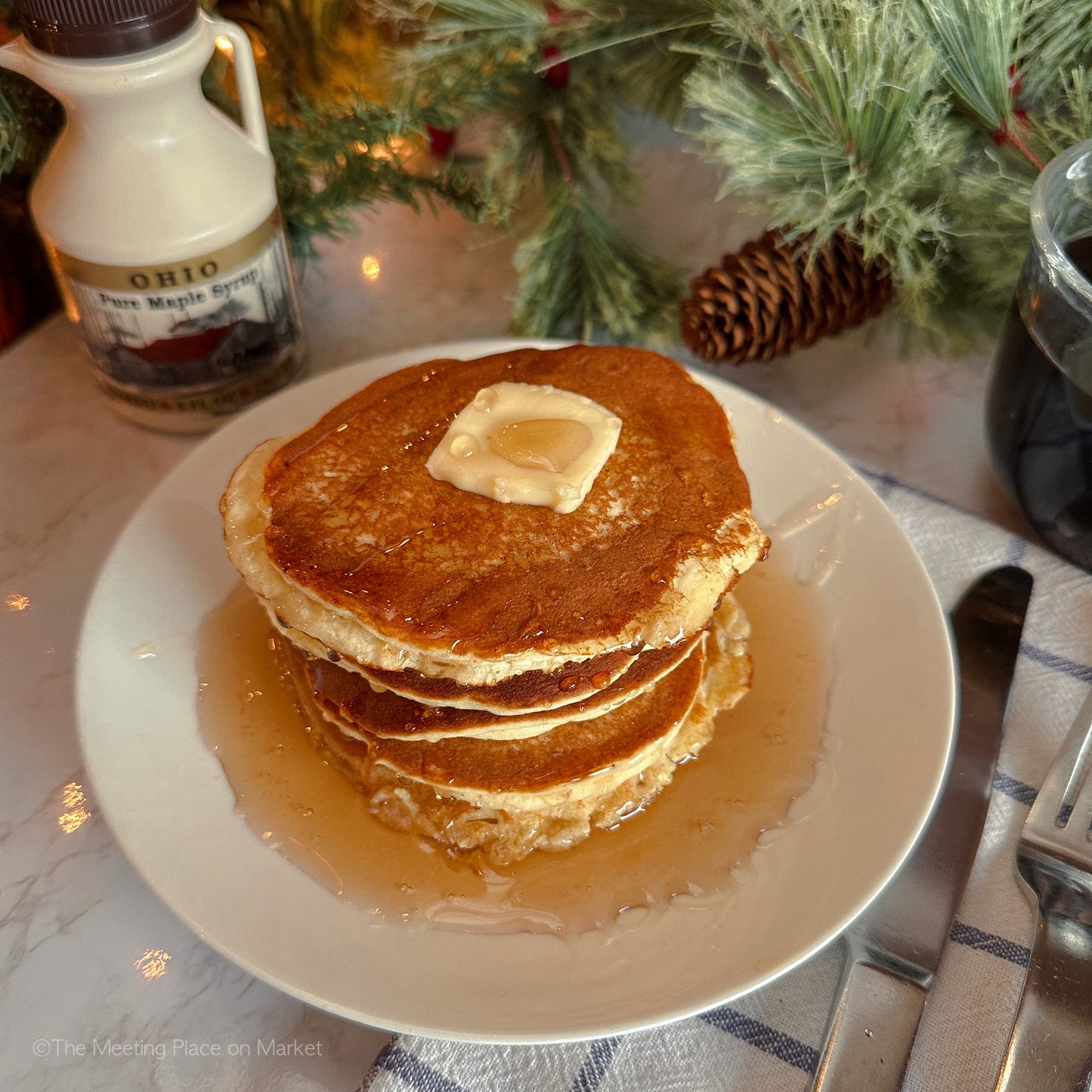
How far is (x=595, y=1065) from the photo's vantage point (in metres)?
0.91

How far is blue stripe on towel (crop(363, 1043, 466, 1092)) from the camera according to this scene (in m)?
0.88

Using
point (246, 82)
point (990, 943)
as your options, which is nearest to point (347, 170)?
point (246, 82)

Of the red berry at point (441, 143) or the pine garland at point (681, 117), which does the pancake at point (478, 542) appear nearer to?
the pine garland at point (681, 117)

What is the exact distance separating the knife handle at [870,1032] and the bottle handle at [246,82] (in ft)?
3.80

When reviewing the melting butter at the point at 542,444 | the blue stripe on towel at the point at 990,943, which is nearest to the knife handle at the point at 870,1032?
the blue stripe on towel at the point at 990,943

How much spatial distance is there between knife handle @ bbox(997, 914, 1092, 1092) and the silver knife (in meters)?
0.08

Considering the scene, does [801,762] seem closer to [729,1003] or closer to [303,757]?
[729,1003]

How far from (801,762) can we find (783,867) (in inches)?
5.6

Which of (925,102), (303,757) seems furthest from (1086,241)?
(303,757)

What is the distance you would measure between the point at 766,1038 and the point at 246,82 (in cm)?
120

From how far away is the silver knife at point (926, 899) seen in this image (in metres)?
0.87

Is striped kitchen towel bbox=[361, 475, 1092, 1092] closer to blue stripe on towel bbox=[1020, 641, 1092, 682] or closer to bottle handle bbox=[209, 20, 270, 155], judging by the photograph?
blue stripe on towel bbox=[1020, 641, 1092, 682]

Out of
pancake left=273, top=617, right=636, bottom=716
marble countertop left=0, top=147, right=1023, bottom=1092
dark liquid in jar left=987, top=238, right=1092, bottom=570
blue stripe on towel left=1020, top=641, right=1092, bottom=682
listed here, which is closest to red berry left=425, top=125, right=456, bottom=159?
marble countertop left=0, top=147, right=1023, bottom=1092

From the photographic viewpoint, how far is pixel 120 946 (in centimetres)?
100
